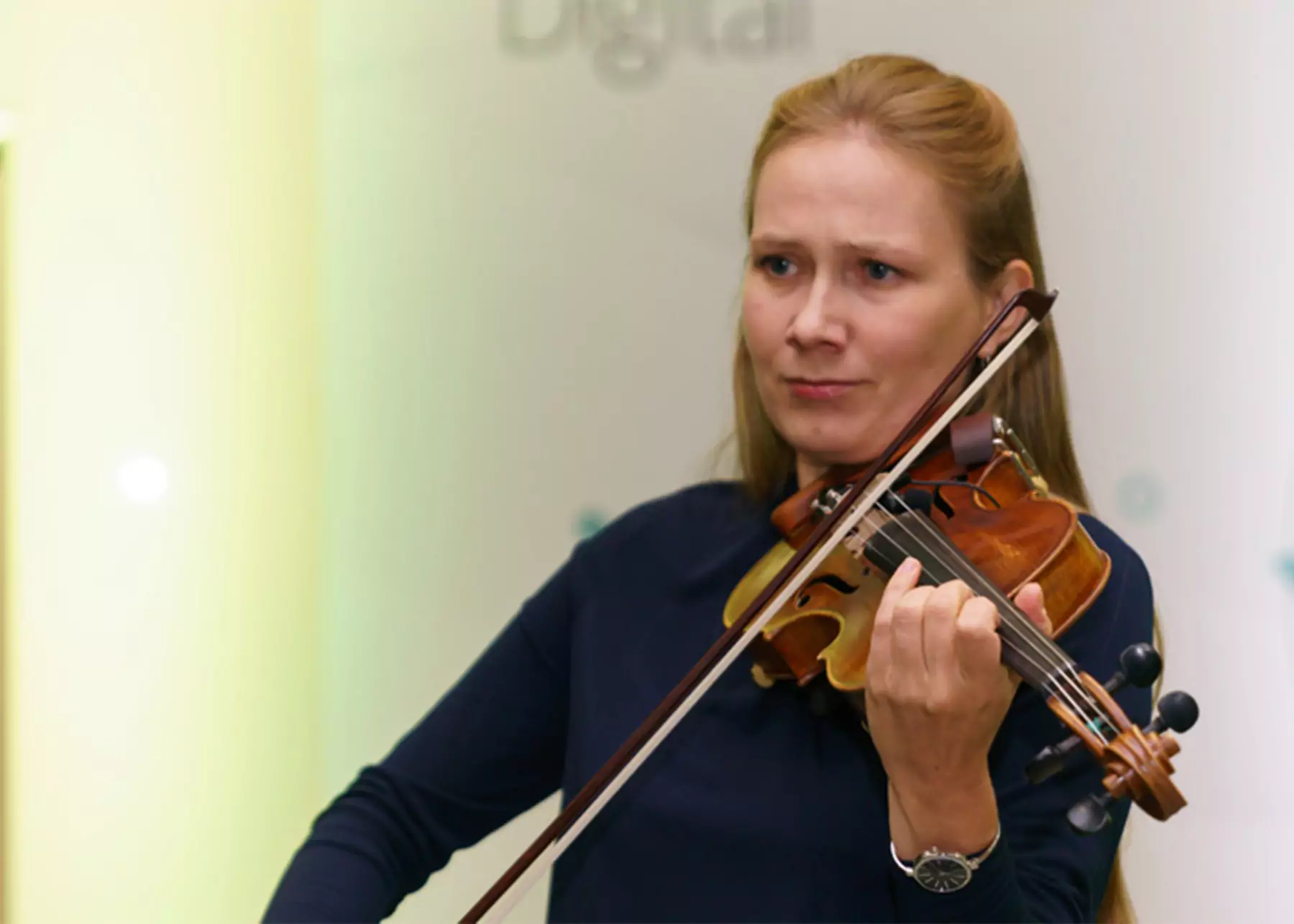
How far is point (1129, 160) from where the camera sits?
127 centimetres

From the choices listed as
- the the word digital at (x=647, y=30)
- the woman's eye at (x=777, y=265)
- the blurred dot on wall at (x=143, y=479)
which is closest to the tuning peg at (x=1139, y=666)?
the woman's eye at (x=777, y=265)

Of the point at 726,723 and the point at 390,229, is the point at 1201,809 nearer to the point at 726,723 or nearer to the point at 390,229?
the point at 726,723

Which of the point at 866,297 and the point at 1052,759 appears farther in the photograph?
the point at 866,297

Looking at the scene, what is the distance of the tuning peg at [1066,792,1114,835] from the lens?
0.92m

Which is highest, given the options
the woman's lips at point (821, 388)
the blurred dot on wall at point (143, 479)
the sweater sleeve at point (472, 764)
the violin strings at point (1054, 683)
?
the woman's lips at point (821, 388)

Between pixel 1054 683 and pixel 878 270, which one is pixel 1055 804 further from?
pixel 878 270

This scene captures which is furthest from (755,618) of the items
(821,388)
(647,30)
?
(647,30)

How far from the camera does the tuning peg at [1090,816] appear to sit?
919 mm

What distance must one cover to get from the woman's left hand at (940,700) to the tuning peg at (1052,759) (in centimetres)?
5

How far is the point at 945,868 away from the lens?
0.98 metres

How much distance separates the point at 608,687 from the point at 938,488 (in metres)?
0.38

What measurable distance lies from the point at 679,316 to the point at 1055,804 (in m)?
0.61

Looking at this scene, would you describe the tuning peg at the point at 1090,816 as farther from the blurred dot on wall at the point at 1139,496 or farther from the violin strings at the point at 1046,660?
the blurred dot on wall at the point at 1139,496

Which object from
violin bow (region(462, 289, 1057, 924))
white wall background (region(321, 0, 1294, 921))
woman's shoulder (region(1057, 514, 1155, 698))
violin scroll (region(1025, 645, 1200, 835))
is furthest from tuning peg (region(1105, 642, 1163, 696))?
white wall background (region(321, 0, 1294, 921))
